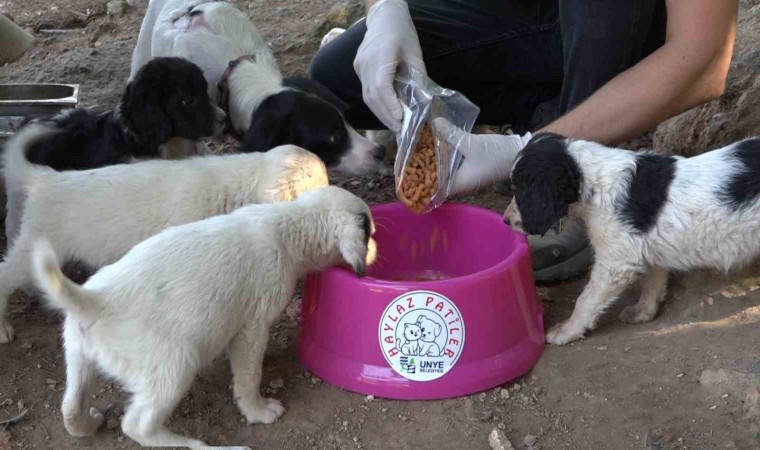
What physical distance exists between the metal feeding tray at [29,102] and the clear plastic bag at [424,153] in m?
1.85

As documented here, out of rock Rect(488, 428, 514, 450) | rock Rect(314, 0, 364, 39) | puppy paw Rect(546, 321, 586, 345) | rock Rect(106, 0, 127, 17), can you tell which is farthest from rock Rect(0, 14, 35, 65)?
rock Rect(488, 428, 514, 450)

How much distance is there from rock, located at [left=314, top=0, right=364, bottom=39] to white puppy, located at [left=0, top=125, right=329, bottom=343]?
3093 millimetres

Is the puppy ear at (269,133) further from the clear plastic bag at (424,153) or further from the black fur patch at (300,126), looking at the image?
the clear plastic bag at (424,153)

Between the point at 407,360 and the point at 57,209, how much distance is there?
1396 mm

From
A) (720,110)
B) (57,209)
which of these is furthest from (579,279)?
(57,209)

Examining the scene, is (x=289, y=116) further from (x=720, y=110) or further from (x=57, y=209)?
(x=720, y=110)

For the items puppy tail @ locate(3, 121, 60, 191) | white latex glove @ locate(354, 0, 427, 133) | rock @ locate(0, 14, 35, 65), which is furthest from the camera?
rock @ locate(0, 14, 35, 65)

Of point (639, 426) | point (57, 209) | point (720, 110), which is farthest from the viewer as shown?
point (720, 110)

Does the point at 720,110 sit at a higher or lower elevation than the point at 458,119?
lower

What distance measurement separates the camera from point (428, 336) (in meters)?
2.99

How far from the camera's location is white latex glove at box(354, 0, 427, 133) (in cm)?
368

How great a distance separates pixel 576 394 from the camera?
9.87 ft

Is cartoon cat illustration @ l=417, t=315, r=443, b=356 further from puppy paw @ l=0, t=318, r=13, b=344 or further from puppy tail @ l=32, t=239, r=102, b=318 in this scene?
puppy paw @ l=0, t=318, r=13, b=344

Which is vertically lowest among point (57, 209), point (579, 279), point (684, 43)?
point (579, 279)
